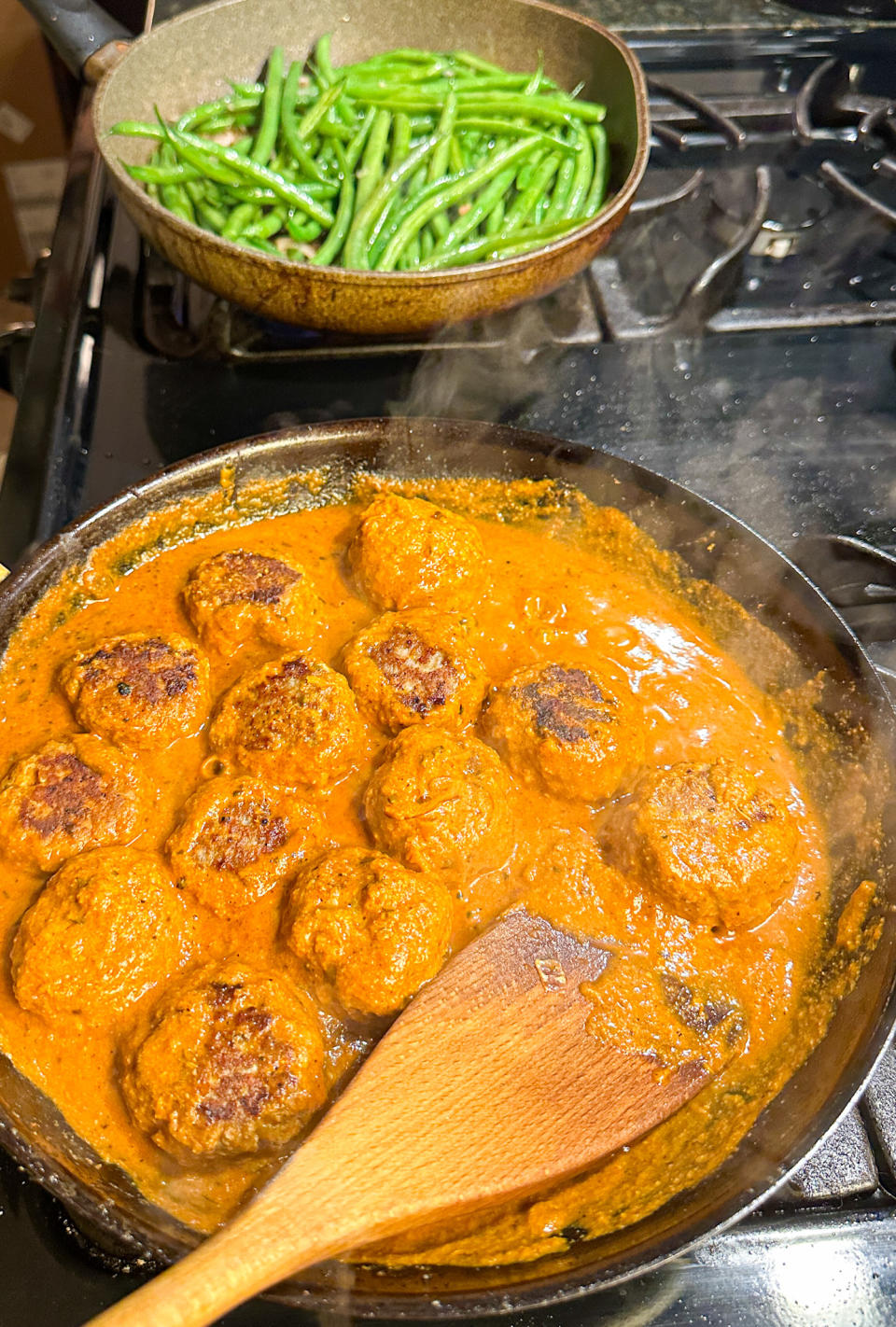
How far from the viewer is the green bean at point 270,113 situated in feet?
9.79

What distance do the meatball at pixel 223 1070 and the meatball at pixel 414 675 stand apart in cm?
65

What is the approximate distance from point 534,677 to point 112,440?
150cm

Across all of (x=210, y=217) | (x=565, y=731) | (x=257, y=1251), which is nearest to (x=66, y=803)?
(x=257, y=1251)

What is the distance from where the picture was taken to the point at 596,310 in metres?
3.03

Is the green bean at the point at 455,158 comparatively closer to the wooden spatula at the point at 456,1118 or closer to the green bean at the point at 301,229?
the green bean at the point at 301,229

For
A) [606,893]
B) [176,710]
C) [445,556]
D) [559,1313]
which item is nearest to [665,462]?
[445,556]

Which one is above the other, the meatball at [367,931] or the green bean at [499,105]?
the green bean at [499,105]

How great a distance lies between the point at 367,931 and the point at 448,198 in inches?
91.0

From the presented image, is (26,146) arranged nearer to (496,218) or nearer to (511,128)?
(511,128)

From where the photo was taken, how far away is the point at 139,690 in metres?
2.03

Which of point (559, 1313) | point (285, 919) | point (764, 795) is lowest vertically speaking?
point (559, 1313)

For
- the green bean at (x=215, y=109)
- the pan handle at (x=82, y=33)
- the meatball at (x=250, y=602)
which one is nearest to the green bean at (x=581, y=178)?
the green bean at (x=215, y=109)

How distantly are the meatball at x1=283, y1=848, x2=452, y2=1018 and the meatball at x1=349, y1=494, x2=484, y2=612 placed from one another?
72cm

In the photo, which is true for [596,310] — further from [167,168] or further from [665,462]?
[167,168]
